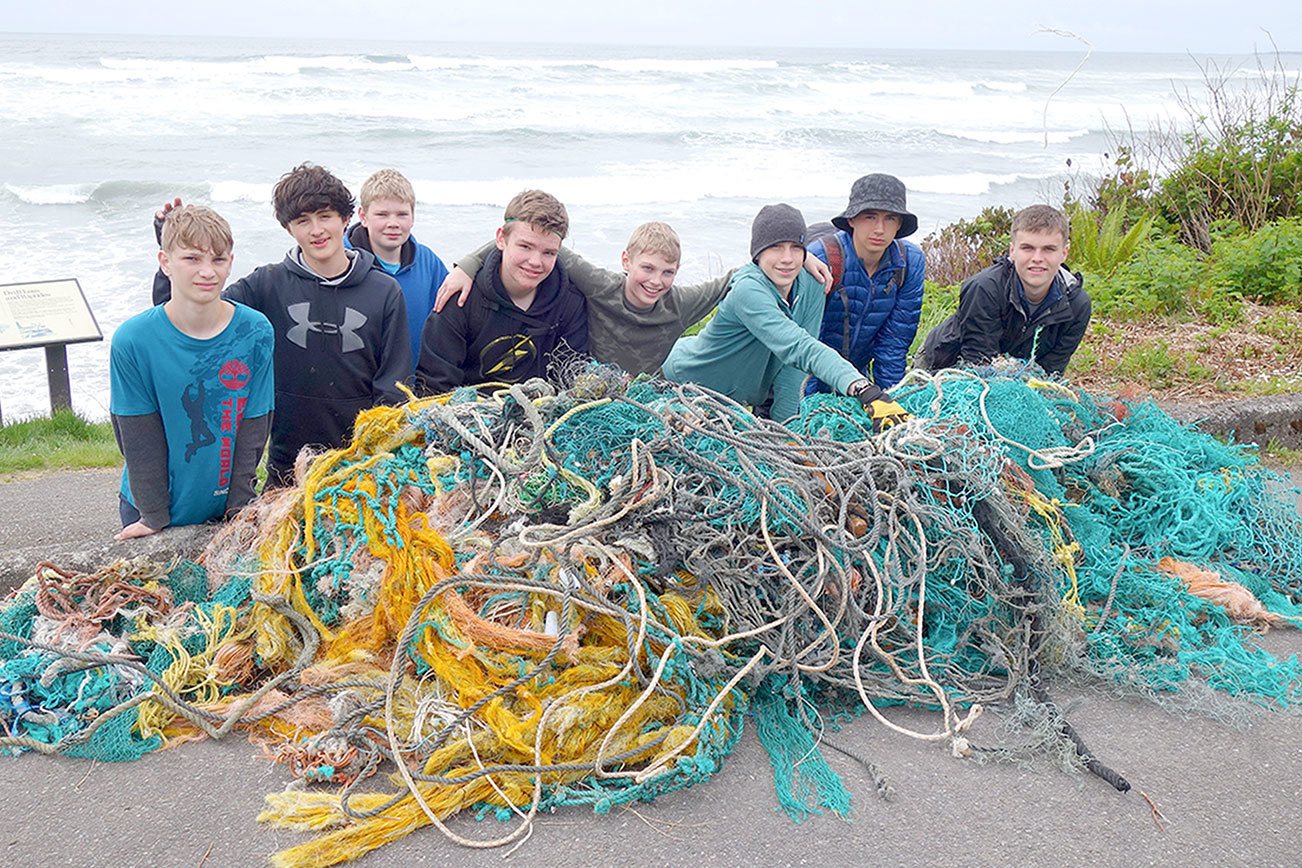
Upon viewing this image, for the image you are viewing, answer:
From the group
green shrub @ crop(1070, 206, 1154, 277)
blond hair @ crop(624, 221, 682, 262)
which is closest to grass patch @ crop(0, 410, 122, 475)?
blond hair @ crop(624, 221, 682, 262)

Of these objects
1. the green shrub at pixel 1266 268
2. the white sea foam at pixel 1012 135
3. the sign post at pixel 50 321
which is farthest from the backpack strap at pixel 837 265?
the white sea foam at pixel 1012 135

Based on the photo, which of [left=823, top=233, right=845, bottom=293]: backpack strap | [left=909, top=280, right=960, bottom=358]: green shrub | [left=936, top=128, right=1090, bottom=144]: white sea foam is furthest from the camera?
[left=936, top=128, right=1090, bottom=144]: white sea foam

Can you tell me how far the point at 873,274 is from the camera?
195 inches

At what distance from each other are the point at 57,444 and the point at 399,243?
3.53 metres

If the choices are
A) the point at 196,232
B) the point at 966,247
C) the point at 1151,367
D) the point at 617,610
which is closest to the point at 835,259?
the point at 617,610

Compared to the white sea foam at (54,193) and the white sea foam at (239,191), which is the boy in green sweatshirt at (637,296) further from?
the white sea foam at (54,193)

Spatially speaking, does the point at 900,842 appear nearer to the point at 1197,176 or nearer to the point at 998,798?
the point at 998,798

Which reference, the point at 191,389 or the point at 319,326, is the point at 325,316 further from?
the point at 191,389

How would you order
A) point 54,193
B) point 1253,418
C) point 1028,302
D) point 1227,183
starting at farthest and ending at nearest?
point 54,193 → point 1227,183 → point 1253,418 → point 1028,302

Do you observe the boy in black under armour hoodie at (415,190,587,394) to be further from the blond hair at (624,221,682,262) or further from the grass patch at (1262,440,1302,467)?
the grass patch at (1262,440,1302,467)

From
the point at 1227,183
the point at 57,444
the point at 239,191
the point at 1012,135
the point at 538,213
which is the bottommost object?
the point at 57,444

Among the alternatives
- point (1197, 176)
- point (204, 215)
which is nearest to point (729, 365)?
point (204, 215)

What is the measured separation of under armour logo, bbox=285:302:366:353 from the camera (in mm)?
4203

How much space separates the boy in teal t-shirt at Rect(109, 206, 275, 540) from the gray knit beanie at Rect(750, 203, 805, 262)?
79.8 inches
